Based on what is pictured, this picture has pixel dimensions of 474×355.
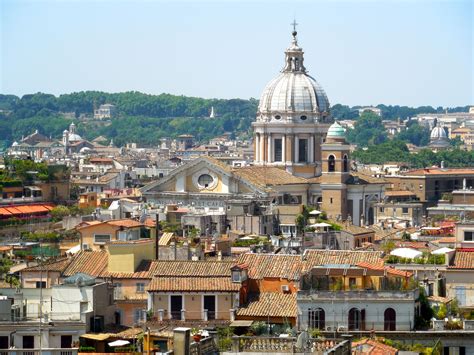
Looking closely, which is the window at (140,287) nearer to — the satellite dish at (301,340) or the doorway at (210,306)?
the doorway at (210,306)

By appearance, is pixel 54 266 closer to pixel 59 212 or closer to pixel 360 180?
pixel 59 212

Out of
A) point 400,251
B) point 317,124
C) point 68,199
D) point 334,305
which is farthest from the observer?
point 317,124

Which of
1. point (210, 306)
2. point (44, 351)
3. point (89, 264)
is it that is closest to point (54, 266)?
point (89, 264)

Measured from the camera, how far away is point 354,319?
31.8 m

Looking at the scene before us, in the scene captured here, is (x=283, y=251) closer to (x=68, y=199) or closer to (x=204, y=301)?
(x=204, y=301)

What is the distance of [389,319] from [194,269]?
15.6ft

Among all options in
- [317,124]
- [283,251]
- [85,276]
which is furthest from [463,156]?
[85,276]

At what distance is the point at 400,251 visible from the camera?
4441 centimetres

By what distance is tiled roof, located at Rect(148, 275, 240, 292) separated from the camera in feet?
111

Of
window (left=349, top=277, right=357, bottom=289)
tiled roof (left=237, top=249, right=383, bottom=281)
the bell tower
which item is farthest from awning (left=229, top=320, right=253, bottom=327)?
the bell tower

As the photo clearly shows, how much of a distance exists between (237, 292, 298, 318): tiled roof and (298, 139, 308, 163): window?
55.0 meters

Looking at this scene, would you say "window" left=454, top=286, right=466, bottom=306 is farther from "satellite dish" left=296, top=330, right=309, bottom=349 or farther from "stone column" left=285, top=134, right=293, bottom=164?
"stone column" left=285, top=134, right=293, bottom=164

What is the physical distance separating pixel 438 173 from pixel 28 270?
6164 cm

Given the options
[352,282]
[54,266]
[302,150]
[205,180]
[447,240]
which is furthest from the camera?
[302,150]
